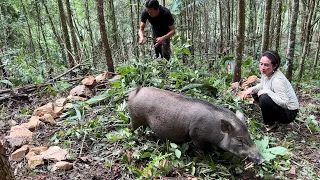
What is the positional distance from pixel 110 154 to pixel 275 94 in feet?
8.25

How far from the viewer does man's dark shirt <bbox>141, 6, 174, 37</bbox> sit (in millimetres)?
5934

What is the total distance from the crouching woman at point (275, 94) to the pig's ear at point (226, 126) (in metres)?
1.20

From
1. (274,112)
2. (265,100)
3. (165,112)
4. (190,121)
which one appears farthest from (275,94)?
(165,112)

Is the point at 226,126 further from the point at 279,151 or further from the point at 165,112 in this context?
the point at 165,112

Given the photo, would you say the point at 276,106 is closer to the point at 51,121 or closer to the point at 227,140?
the point at 227,140

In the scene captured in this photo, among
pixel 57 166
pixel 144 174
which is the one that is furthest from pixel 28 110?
pixel 144 174

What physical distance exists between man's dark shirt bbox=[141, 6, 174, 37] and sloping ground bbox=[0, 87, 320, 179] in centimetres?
232

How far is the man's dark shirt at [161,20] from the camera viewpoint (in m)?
5.93

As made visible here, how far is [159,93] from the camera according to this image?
3996mm

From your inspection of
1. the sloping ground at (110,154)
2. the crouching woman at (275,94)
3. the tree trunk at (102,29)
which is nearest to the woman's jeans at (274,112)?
the crouching woman at (275,94)

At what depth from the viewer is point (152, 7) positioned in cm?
554

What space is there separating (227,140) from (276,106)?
1.30m

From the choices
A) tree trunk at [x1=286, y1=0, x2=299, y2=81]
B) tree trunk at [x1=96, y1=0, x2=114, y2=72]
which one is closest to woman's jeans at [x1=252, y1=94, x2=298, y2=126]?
tree trunk at [x1=286, y1=0, x2=299, y2=81]

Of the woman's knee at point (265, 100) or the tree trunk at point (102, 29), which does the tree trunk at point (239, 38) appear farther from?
the tree trunk at point (102, 29)
